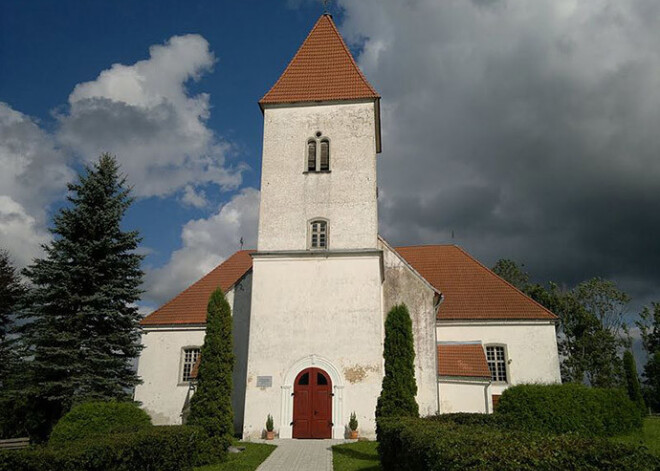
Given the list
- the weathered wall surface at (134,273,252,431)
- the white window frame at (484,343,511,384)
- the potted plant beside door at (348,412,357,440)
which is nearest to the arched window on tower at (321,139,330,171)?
the weathered wall surface at (134,273,252,431)

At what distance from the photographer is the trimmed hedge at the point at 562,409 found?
1717cm

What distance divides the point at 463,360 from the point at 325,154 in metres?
11.0

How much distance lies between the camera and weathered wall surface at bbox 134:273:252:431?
20312 mm

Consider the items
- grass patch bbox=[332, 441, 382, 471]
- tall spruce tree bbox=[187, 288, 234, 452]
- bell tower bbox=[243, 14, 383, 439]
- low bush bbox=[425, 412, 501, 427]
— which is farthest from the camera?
bell tower bbox=[243, 14, 383, 439]

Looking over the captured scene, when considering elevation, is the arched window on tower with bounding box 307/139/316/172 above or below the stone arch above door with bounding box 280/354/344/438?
above

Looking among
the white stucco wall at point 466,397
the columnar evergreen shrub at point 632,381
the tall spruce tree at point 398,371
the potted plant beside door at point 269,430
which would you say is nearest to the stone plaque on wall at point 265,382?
the potted plant beside door at point 269,430

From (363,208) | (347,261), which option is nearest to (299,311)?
(347,261)

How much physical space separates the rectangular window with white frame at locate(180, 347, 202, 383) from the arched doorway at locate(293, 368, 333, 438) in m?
8.04

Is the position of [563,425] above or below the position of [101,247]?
below

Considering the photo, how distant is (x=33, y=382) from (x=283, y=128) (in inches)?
546

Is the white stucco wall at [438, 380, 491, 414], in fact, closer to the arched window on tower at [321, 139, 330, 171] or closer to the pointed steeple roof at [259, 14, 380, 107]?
the arched window on tower at [321, 139, 330, 171]

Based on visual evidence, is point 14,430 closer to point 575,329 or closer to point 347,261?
point 347,261

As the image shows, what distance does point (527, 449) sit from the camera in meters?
5.73

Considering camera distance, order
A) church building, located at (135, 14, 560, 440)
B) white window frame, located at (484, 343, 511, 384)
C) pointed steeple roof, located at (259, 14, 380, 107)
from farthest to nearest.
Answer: white window frame, located at (484, 343, 511, 384) < pointed steeple roof, located at (259, 14, 380, 107) < church building, located at (135, 14, 560, 440)
